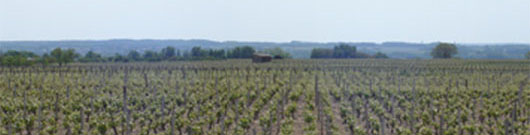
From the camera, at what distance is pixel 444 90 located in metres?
26.6

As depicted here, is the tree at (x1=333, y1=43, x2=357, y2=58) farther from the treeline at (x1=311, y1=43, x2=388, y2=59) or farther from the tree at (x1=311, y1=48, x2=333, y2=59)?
the tree at (x1=311, y1=48, x2=333, y2=59)

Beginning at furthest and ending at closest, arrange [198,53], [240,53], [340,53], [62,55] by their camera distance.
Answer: [340,53] → [198,53] → [240,53] → [62,55]

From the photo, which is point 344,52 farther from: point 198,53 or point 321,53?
point 198,53

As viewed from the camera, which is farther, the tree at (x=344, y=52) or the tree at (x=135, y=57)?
the tree at (x=344, y=52)

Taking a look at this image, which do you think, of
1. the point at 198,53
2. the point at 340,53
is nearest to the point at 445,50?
the point at 340,53

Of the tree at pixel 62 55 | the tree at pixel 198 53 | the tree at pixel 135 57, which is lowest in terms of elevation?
the tree at pixel 135 57

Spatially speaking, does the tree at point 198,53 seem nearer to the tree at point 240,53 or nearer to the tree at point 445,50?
the tree at point 240,53

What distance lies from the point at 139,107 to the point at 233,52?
78.8 m

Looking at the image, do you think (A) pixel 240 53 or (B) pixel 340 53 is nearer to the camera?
(A) pixel 240 53

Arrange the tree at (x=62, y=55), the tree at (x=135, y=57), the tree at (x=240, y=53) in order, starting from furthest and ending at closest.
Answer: the tree at (x=240, y=53) → the tree at (x=135, y=57) → the tree at (x=62, y=55)

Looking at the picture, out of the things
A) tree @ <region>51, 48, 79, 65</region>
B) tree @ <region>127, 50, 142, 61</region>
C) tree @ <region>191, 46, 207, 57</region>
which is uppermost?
tree @ <region>51, 48, 79, 65</region>

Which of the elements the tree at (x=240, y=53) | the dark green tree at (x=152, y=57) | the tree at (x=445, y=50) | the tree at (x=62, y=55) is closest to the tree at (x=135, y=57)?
the dark green tree at (x=152, y=57)

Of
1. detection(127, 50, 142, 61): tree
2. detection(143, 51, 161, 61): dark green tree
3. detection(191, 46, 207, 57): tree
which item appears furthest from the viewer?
detection(191, 46, 207, 57): tree

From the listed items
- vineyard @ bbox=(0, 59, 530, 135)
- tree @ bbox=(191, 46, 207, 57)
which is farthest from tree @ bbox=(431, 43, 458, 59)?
vineyard @ bbox=(0, 59, 530, 135)
